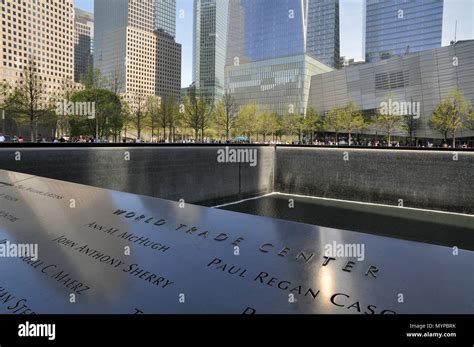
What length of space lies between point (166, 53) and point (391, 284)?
12248 centimetres

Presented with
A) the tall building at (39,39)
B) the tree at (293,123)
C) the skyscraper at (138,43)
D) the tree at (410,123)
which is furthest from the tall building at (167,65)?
the tree at (410,123)

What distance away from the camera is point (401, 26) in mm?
106750

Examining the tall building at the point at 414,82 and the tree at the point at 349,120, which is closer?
the tree at the point at 349,120

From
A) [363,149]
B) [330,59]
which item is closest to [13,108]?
[363,149]

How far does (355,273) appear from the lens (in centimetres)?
268

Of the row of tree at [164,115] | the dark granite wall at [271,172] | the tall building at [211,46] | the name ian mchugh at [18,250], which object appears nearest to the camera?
the name ian mchugh at [18,250]

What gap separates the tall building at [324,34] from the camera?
12531cm

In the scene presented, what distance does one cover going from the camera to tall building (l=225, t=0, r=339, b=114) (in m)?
108

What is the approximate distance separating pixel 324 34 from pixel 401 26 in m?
27.5

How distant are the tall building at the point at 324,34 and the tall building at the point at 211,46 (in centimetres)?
2900

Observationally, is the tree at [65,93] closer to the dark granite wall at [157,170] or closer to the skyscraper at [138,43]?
the dark granite wall at [157,170]

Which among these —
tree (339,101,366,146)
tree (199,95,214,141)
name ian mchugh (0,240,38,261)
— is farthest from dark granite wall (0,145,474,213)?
tree (339,101,366,146)
